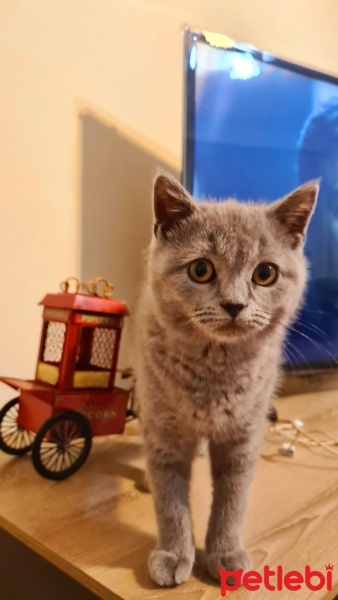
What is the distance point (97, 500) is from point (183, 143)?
2.65 ft

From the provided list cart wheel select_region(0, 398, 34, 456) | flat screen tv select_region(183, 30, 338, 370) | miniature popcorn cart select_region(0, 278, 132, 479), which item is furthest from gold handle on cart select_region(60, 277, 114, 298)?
flat screen tv select_region(183, 30, 338, 370)

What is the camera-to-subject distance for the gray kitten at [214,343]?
2.06ft

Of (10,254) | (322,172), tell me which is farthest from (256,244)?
(322,172)

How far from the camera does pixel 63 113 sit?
111 cm

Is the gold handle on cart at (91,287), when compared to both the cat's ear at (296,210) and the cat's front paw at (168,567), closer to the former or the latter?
the cat's ear at (296,210)

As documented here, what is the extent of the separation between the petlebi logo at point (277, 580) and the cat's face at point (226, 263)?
292 millimetres

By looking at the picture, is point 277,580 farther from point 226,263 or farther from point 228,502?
point 226,263

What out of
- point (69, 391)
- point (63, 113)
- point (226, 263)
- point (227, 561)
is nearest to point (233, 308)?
point (226, 263)

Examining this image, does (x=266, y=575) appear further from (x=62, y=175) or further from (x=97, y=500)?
(x=62, y=175)

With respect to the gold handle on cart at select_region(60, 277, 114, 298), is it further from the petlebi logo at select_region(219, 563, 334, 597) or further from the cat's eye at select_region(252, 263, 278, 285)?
the petlebi logo at select_region(219, 563, 334, 597)

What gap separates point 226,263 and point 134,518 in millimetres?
418

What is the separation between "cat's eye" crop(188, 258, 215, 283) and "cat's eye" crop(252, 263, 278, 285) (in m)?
0.06

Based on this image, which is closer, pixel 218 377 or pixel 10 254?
pixel 218 377

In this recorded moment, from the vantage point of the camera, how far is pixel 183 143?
1167 millimetres
